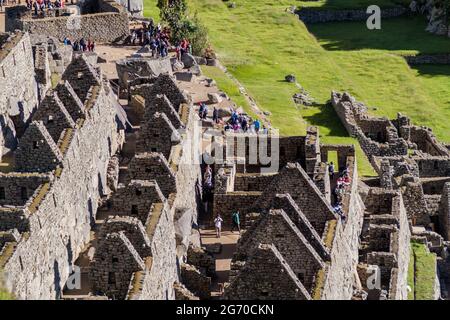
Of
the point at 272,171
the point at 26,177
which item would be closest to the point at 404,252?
the point at 272,171

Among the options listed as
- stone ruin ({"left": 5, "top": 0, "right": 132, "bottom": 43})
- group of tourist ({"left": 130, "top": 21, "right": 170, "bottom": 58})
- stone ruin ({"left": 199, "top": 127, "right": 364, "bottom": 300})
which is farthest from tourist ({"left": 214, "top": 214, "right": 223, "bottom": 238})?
stone ruin ({"left": 5, "top": 0, "right": 132, "bottom": 43})

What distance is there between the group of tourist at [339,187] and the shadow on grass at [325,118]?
38.9m

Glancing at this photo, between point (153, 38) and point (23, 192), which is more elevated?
point (23, 192)

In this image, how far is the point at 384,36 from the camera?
6811 inches

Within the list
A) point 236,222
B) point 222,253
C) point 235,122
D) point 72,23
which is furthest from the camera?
point 72,23

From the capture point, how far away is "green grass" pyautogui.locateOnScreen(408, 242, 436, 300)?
82000 mm

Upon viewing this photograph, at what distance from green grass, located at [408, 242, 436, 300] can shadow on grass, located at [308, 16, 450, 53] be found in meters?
77.9

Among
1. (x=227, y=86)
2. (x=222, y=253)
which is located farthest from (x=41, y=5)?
(x=222, y=253)

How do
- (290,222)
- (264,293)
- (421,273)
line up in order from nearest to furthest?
1. (264,293)
2. (290,222)
3. (421,273)

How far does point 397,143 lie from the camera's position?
12012 centimetres

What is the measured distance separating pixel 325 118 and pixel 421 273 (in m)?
46.4

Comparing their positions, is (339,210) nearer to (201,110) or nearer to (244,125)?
(244,125)

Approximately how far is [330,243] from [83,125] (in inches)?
636
